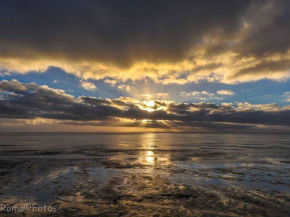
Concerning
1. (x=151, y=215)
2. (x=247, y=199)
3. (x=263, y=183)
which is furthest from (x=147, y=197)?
(x=263, y=183)

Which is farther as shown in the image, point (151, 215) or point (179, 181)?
point (179, 181)

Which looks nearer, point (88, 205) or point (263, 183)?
point (88, 205)

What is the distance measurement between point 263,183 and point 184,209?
29.3 feet

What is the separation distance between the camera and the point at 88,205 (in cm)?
1077

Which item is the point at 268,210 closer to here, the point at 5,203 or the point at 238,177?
the point at 238,177

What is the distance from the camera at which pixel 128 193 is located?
13.0 metres

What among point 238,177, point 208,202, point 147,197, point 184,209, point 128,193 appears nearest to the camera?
point 184,209

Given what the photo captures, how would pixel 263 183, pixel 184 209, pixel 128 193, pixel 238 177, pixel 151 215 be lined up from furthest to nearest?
pixel 238 177 → pixel 263 183 → pixel 128 193 → pixel 184 209 → pixel 151 215

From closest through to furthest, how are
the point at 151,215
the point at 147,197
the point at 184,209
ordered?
the point at 151,215
the point at 184,209
the point at 147,197

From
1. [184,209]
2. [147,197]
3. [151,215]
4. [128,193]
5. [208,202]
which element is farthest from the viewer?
[128,193]

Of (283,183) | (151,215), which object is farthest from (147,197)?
(283,183)

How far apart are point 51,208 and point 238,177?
49.8ft

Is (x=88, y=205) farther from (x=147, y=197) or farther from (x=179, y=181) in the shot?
(x=179, y=181)

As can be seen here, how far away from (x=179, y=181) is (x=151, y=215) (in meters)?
7.04
